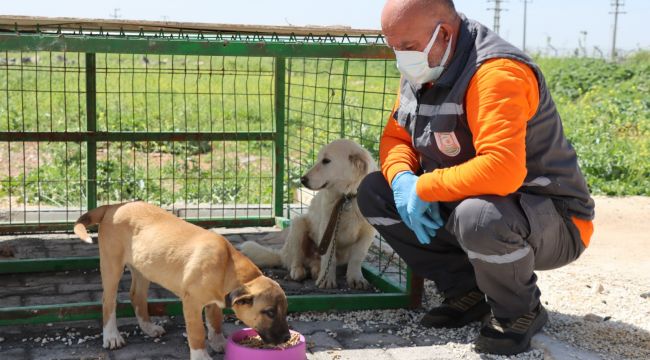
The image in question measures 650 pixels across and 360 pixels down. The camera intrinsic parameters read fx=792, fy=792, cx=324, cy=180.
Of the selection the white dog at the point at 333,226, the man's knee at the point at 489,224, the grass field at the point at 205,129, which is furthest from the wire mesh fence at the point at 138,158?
the man's knee at the point at 489,224

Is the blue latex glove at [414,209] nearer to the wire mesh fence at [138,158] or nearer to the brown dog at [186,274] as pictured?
the brown dog at [186,274]

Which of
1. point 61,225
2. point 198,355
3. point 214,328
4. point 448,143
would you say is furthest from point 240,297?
point 61,225

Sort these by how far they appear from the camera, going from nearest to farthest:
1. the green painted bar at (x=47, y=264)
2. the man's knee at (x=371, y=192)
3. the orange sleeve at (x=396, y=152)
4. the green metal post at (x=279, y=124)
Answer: the orange sleeve at (x=396, y=152) < the man's knee at (x=371, y=192) < the green painted bar at (x=47, y=264) < the green metal post at (x=279, y=124)

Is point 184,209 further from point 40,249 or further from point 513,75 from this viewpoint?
point 513,75

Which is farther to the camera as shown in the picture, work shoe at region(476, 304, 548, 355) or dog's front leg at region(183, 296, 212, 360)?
work shoe at region(476, 304, 548, 355)

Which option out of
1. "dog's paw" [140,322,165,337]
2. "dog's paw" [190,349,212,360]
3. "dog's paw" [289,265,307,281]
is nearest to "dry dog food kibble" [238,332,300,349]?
"dog's paw" [190,349,212,360]

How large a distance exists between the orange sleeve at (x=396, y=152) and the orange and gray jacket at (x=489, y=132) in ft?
0.04

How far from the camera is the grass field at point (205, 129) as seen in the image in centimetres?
711

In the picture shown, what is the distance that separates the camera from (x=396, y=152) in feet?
14.6

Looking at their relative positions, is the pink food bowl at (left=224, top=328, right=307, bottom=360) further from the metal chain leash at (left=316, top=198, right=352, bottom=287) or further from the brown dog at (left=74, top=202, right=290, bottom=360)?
the metal chain leash at (left=316, top=198, right=352, bottom=287)

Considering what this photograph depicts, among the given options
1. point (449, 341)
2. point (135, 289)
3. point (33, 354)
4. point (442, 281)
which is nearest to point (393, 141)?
point (442, 281)

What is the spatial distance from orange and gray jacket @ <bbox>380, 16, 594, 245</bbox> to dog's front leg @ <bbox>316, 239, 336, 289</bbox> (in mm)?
1335

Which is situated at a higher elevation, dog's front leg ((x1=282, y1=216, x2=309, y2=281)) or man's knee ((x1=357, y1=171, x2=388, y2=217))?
man's knee ((x1=357, y1=171, x2=388, y2=217))

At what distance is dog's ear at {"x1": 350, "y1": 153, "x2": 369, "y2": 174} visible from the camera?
5496mm
